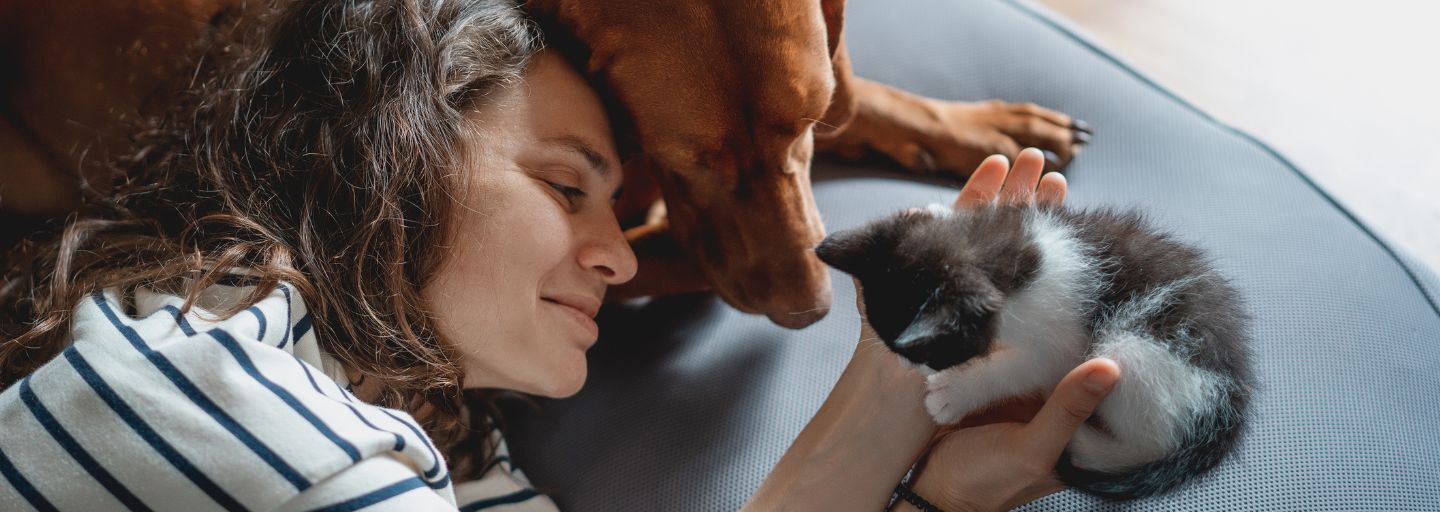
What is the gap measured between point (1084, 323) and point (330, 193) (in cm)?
100

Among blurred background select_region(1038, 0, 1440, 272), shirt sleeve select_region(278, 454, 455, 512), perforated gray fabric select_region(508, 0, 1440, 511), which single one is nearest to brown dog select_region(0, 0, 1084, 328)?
perforated gray fabric select_region(508, 0, 1440, 511)

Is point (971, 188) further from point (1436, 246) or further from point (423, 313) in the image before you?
point (1436, 246)

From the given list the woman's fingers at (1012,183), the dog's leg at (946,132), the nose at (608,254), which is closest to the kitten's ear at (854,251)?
the woman's fingers at (1012,183)

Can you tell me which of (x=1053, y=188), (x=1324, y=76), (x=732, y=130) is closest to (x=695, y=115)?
(x=732, y=130)

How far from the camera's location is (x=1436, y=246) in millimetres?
2211

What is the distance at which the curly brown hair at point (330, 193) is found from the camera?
128 cm

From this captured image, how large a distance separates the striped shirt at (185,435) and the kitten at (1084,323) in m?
0.61

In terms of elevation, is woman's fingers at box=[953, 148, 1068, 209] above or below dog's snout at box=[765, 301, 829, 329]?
above

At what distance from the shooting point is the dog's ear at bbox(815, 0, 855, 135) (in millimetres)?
1506

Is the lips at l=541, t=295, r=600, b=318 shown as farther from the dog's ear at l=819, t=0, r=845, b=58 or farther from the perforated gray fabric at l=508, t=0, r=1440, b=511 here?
the dog's ear at l=819, t=0, r=845, b=58

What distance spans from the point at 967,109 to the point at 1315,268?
0.65 meters

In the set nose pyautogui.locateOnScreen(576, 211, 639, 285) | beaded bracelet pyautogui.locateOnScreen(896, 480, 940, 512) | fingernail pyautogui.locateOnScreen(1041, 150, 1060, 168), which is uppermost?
nose pyautogui.locateOnScreen(576, 211, 639, 285)

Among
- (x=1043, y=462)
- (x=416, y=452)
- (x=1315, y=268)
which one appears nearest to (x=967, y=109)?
(x=1315, y=268)

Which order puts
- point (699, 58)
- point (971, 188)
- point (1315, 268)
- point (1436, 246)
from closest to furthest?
point (699, 58) < point (971, 188) < point (1315, 268) < point (1436, 246)
